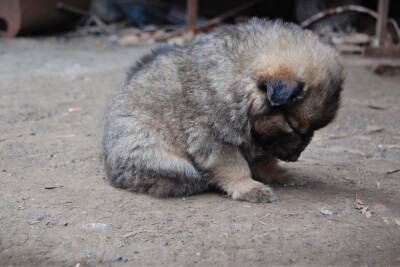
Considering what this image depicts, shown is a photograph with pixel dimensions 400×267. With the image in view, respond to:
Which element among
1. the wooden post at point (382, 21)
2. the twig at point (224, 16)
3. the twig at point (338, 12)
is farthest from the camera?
the twig at point (224, 16)

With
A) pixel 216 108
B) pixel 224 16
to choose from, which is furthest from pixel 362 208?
pixel 224 16

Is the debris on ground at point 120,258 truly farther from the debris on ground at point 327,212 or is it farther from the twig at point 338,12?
the twig at point 338,12

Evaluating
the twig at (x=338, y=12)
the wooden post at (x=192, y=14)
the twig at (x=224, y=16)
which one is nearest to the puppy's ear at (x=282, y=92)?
the twig at (x=338, y=12)

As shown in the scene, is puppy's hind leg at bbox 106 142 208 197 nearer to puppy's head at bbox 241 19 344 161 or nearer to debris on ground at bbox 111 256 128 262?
puppy's head at bbox 241 19 344 161

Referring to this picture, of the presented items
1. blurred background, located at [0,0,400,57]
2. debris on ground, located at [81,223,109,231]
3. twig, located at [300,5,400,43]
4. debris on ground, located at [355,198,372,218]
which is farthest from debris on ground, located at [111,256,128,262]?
twig, located at [300,5,400,43]

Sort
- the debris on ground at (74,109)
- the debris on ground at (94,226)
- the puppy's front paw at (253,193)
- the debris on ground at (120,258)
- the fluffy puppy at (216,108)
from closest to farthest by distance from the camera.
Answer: the debris on ground at (120,258), the debris on ground at (94,226), the fluffy puppy at (216,108), the puppy's front paw at (253,193), the debris on ground at (74,109)

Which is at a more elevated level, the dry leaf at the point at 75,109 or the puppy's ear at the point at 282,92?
the puppy's ear at the point at 282,92
